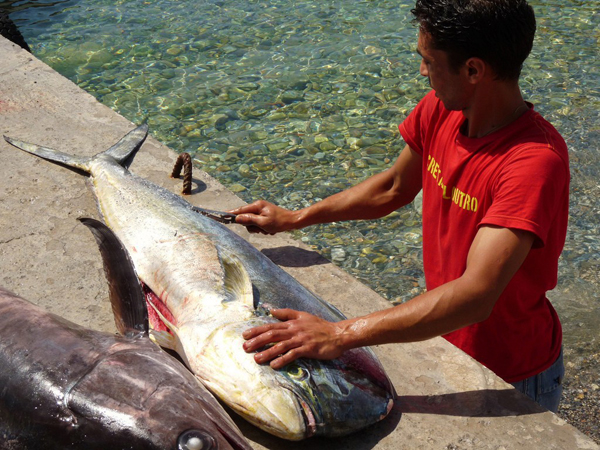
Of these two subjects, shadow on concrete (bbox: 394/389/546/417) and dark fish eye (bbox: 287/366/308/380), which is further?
shadow on concrete (bbox: 394/389/546/417)

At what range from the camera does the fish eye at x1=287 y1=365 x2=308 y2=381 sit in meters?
2.45

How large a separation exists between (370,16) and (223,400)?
7977 millimetres

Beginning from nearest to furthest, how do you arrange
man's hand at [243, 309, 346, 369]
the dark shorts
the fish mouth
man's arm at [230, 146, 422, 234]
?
the fish mouth, man's hand at [243, 309, 346, 369], the dark shorts, man's arm at [230, 146, 422, 234]

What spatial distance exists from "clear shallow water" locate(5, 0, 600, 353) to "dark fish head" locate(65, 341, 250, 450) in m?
2.45

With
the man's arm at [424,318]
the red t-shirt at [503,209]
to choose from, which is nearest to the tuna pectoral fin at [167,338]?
the man's arm at [424,318]

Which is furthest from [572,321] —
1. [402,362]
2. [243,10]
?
[243,10]

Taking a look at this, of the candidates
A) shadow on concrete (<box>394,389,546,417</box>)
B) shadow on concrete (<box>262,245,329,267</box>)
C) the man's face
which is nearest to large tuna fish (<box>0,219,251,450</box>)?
shadow on concrete (<box>394,389,546,417</box>)

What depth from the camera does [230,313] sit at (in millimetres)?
2730

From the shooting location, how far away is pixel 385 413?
2.60 metres

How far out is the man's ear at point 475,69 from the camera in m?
2.60

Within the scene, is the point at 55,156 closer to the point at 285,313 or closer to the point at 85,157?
the point at 85,157

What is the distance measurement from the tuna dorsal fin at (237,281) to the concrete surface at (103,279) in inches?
20.2

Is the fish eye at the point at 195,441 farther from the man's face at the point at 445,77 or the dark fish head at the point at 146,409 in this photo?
the man's face at the point at 445,77

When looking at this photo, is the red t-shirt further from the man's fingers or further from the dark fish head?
the dark fish head
